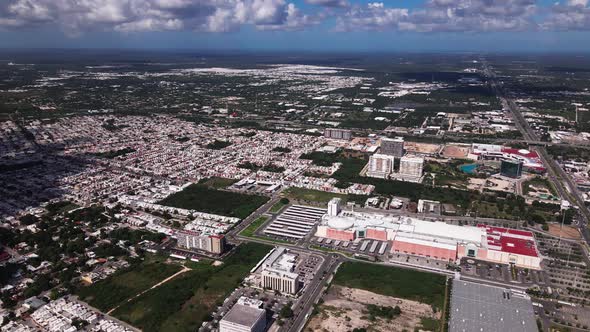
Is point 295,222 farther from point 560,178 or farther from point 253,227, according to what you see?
point 560,178

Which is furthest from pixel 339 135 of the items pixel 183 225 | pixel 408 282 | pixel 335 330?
pixel 335 330

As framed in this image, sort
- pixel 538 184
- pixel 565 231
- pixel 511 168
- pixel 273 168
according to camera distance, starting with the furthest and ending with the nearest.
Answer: pixel 273 168
pixel 511 168
pixel 538 184
pixel 565 231

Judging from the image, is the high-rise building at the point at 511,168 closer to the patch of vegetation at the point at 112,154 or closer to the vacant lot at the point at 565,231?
the vacant lot at the point at 565,231

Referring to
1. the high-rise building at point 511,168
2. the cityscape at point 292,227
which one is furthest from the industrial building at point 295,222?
the high-rise building at point 511,168

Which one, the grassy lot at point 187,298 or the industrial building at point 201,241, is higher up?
A: the industrial building at point 201,241

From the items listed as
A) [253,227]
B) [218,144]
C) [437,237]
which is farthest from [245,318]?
[218,144]

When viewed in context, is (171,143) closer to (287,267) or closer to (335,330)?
(287,267)
